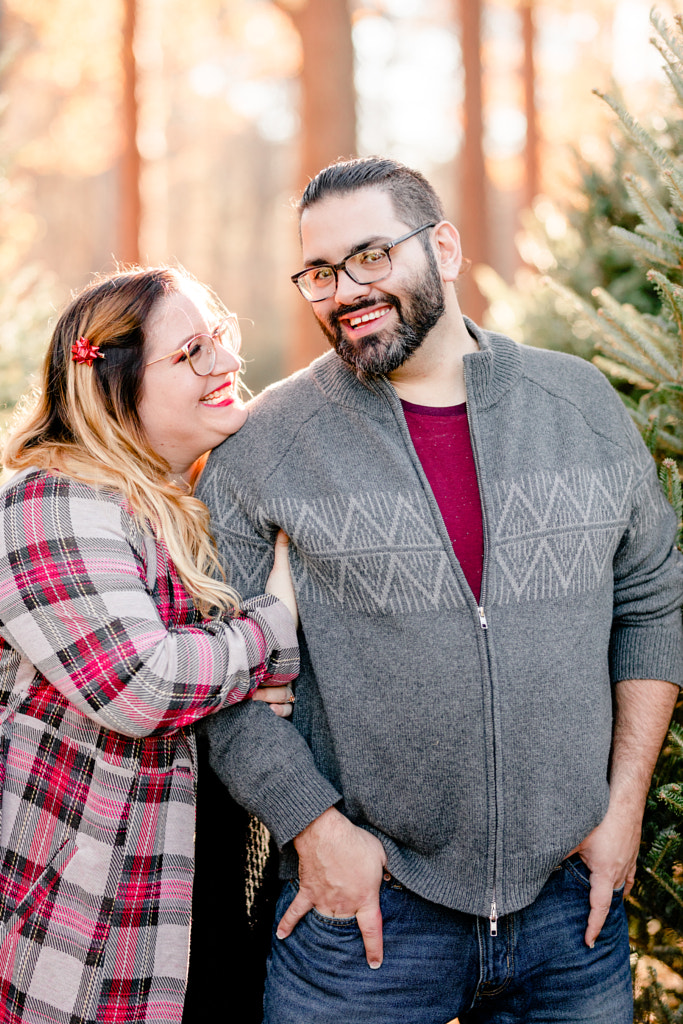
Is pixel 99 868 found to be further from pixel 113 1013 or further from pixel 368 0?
pixel 368 0

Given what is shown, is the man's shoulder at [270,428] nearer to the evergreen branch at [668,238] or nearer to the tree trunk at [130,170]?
the evergreen branch at [668,238]

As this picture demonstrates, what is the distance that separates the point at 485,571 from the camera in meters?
2.08

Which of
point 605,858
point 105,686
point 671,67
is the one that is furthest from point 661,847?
point 671,67

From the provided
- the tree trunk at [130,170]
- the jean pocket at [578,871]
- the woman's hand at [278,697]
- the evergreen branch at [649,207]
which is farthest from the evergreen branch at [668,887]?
the tree trunk at [130,170]

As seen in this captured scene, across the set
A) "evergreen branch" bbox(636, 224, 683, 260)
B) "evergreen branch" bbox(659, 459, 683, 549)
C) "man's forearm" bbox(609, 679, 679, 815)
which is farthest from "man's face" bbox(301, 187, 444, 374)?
"man's forearm" bbox(609, 679, 679, 815)

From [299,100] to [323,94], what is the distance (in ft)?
12.9

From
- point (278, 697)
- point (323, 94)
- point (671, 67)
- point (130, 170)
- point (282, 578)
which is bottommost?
point (278, 697)

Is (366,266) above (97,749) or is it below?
above

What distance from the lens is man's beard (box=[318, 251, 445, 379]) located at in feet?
7.38

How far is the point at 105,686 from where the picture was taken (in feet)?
6.03

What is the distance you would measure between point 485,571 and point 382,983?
984mm

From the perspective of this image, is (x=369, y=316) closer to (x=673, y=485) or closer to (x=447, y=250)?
(x=447, y=250)

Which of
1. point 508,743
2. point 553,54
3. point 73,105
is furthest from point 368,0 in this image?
point 508,743

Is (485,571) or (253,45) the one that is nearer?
(485,571)
